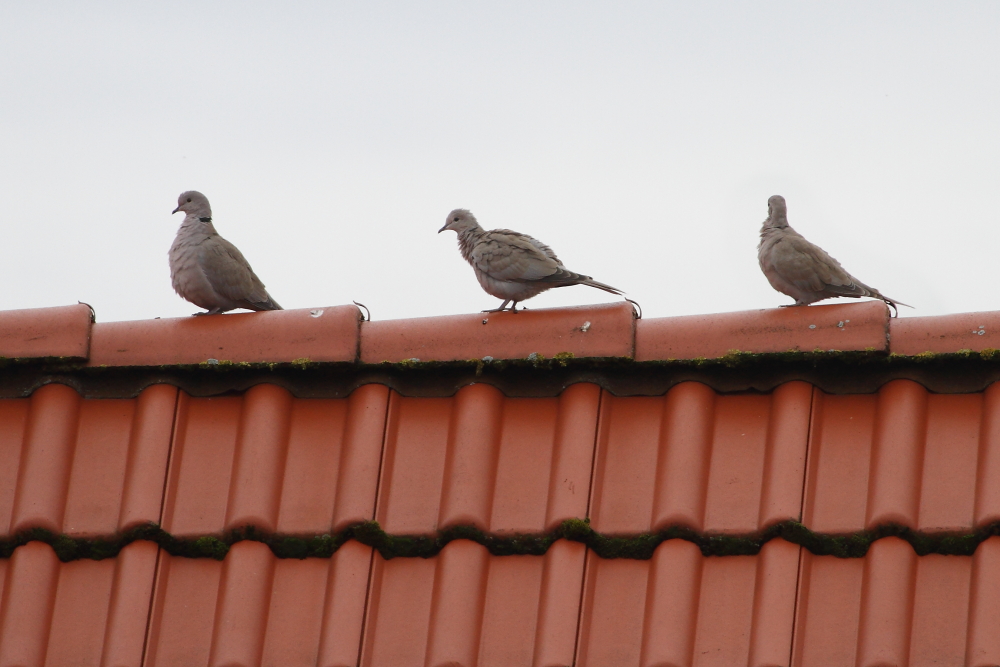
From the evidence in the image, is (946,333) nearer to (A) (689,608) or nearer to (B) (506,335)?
(A) (689,608)

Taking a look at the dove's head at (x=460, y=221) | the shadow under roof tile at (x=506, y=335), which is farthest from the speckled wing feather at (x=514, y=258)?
the shadow under roof tile at (x=506, y=335)

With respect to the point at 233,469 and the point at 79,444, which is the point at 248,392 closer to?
the point at 233,469

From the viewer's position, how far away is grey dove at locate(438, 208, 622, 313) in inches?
205

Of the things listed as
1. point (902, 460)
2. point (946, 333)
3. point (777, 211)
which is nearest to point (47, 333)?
point (902, 460)

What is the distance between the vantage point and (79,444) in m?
3.58

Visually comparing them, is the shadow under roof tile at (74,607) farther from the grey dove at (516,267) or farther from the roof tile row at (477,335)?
the grey dove at (516,267)

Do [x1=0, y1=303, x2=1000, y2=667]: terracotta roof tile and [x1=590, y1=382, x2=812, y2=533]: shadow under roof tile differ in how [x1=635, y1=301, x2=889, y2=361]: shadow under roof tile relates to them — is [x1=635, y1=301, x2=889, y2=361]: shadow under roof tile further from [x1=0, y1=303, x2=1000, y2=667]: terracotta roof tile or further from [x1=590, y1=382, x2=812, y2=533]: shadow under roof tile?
[x1=590, y1=382, x2=812, y2=533]: shadow under roof tile

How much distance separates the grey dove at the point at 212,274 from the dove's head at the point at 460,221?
117 centimetres

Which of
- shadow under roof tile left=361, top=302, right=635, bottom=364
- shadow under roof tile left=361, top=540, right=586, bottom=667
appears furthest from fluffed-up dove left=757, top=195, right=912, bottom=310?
shadow under roof tile left=361, top=540, right=586, bottom=667

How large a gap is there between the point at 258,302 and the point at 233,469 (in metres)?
2.14

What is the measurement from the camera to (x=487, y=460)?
3328 mm

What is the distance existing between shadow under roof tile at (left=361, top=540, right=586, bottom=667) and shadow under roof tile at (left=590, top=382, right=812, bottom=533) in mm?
228

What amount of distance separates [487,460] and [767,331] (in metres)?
0.90

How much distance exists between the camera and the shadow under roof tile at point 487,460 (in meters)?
3.22
